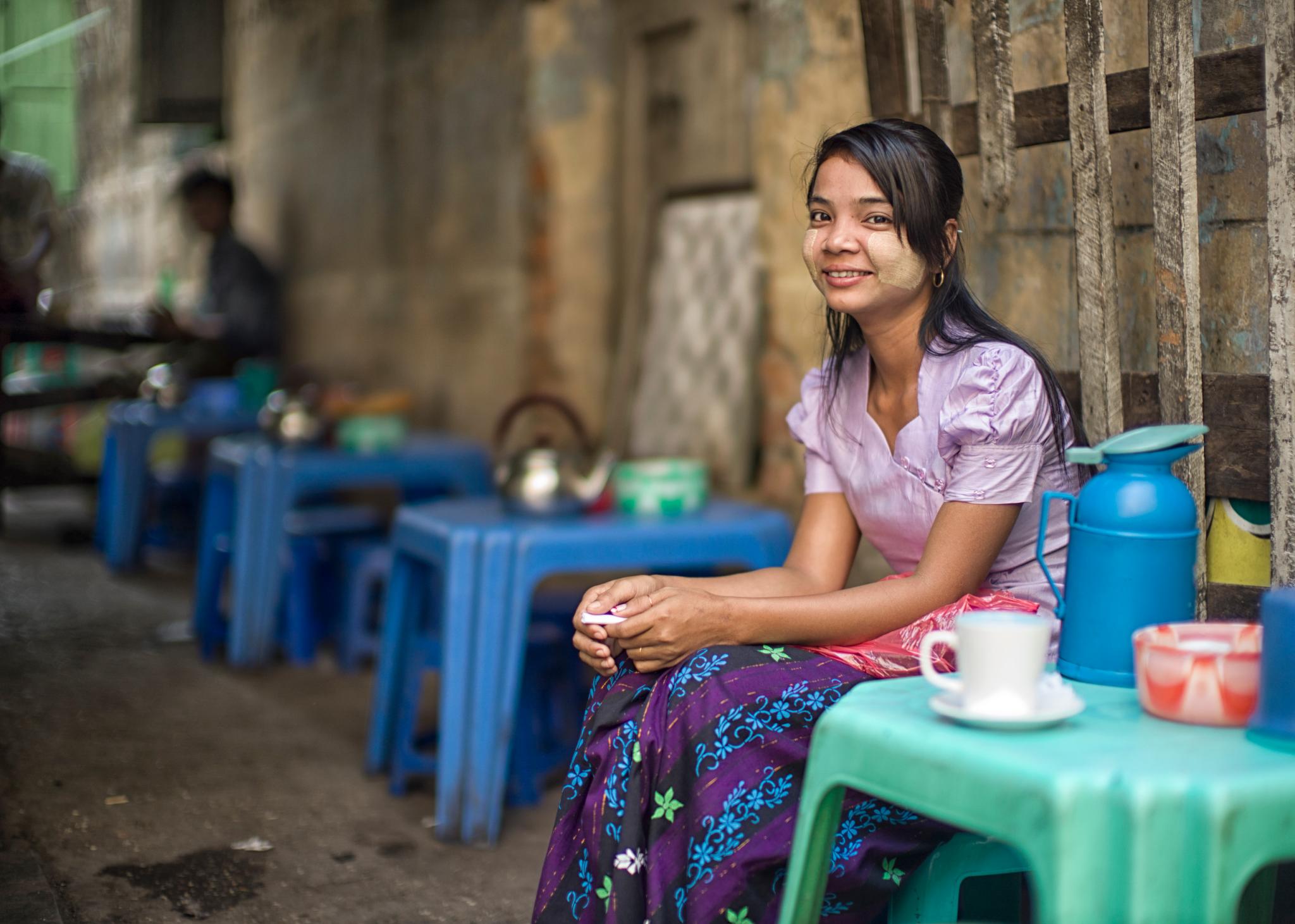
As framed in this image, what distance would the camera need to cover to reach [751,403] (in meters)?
4.17

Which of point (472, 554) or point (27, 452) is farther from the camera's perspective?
point (27, 452)

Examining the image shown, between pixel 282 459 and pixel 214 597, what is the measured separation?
0.67 m

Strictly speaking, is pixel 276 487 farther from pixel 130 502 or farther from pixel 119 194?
pixel 119 194

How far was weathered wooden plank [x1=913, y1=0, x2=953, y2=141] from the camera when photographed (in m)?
2.57

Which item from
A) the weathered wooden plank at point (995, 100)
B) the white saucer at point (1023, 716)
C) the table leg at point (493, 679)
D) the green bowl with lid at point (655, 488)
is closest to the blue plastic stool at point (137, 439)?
the green bowl with lid at point (655, 488)

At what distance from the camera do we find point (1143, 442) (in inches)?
64.3

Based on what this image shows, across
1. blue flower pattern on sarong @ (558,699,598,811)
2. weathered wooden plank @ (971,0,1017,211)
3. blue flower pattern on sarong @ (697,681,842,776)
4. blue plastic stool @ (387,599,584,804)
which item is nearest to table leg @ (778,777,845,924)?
blue flower pattern on sarong @ (697,681,842,776)

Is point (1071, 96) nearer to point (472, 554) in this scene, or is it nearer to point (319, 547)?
point (472, 554)

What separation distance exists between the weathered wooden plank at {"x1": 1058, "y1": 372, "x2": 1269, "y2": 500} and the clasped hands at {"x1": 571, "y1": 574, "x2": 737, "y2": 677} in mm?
826

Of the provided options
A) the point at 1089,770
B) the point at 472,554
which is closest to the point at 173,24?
the point at 472,554

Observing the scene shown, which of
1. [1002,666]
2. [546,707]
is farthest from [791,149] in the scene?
[1002,666]

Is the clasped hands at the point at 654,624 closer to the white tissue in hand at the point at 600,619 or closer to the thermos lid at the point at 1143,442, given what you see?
the white tissue in hand at the point at 600,619

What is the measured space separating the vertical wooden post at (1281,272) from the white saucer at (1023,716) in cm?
78

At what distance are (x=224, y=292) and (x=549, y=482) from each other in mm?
4343
